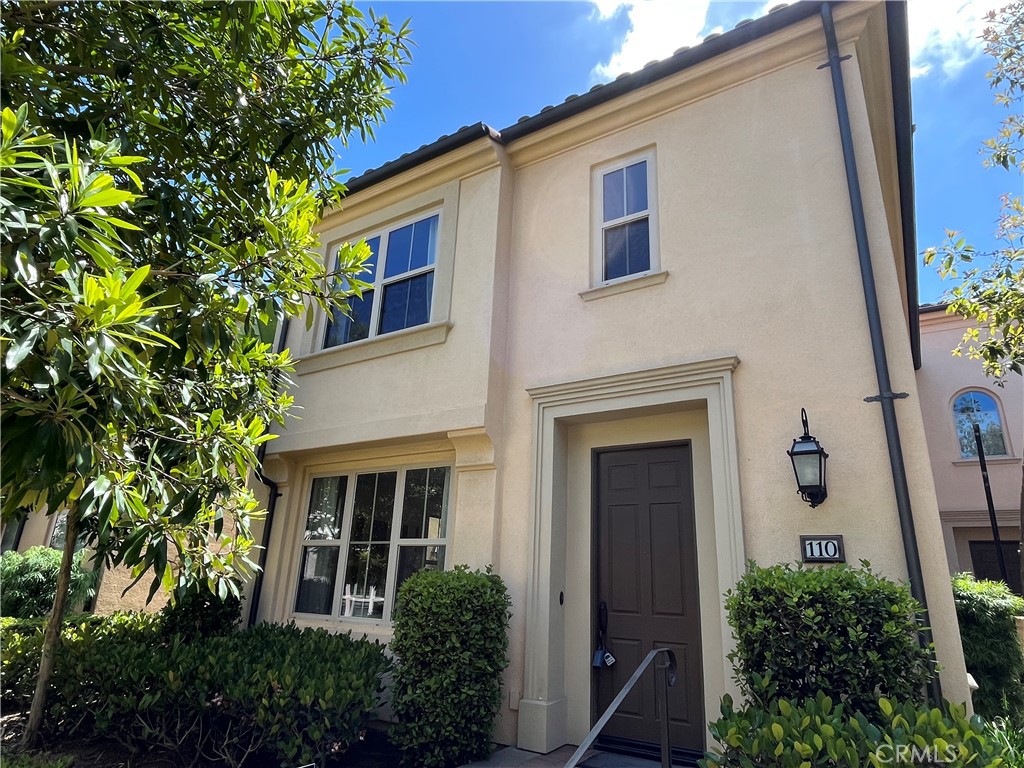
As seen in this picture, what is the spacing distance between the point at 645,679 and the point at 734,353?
3.01 m

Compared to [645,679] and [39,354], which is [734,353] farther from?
[39,354]

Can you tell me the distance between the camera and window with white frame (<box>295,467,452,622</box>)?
6477 millimetres

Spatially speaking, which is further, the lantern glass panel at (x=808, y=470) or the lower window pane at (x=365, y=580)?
the lower window pane at (x=365, y=580)

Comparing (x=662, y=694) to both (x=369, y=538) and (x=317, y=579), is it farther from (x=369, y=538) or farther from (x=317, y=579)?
(x=317, y=579)

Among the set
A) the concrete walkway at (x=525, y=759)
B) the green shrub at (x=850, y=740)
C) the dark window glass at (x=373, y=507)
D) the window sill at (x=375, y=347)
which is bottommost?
the concrete walkway at (x=525, y=759)

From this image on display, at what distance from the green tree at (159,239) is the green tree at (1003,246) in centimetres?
796

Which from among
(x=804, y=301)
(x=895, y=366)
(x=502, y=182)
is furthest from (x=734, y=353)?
(x=502, y=182)

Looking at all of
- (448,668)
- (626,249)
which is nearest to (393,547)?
(448,668)

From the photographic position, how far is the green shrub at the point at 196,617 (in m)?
6.60

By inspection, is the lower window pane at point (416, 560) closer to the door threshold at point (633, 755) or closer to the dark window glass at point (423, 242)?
the door threshold at point (633, 755)

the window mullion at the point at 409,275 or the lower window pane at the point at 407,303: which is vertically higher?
the window mullion at the point at 409,275

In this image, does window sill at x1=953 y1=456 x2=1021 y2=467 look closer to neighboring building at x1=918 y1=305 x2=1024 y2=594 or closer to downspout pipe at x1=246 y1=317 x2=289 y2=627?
neighboring building at x1=918 y1=305 x2=1024 y2=594

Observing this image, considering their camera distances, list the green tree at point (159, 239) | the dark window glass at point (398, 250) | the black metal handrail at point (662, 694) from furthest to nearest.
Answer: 1. the dark window glass at point (398, 250)
2. the black metal handrail at point (662, 694)
3. the green tree at point (159, 239)

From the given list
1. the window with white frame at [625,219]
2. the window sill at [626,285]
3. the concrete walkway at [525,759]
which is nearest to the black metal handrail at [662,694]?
the concrete walkway at [525,759]
